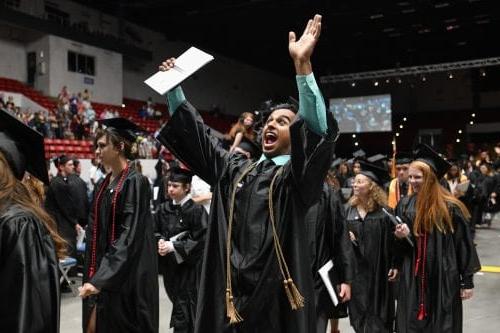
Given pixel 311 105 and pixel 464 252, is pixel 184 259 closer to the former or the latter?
pixel 464 252

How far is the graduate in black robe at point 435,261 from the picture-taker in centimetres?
412

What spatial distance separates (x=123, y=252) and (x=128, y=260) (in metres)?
0.06

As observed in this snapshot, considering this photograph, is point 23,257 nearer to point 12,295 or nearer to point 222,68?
point 12,295

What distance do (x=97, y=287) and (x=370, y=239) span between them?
255cm

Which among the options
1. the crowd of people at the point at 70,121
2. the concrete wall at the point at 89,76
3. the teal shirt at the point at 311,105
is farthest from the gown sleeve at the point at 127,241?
the concrete wall at the point at 89,76

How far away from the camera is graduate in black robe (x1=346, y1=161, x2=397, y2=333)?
4711mm

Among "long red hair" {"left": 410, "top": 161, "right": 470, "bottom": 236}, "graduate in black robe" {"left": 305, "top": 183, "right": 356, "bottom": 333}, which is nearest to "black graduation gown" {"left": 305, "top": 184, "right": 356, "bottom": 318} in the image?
"graduate in black robe" {"left": 305, "top": 183, "right": 356, "bottom": 333}

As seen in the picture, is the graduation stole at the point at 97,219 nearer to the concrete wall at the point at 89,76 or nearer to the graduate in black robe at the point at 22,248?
the graduate in black robe at the point at 22,248

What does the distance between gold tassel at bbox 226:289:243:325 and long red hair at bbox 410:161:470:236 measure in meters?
2.48

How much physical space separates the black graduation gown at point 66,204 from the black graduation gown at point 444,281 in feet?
16.5

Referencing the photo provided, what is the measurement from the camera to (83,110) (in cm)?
1858

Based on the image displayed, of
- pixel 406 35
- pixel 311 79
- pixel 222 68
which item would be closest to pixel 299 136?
pixel 311 79

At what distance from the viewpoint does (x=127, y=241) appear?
3438 mm

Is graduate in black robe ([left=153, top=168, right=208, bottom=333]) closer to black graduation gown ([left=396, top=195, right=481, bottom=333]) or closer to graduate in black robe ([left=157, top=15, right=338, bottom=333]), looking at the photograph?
black graduation gown ([left=396, top=195, right=481, bottom=333])
